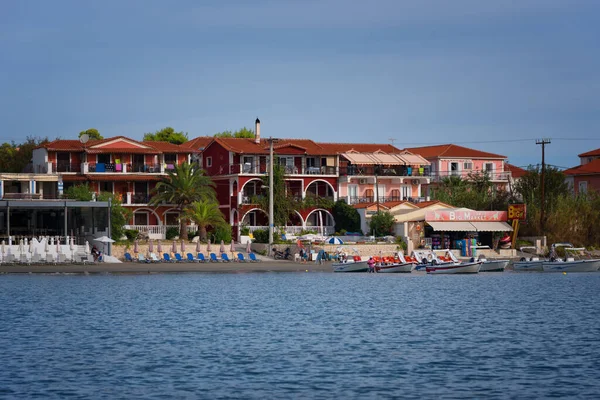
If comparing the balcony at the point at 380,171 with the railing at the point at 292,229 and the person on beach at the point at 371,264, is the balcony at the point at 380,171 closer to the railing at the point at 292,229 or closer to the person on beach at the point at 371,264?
the railing at the point at 292,229

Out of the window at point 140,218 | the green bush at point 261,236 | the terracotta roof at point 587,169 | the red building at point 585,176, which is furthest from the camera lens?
the terracotta roof at point 587,169

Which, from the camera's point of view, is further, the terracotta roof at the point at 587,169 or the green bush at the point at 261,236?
the terracotta roof at the point at 587,169

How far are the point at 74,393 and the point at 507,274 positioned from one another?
5351 cm

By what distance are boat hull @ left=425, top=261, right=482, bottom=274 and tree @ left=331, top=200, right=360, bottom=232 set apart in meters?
17.9

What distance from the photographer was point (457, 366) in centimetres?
2920

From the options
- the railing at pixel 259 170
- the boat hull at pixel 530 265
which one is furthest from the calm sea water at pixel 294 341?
the railing at pixel 259 170

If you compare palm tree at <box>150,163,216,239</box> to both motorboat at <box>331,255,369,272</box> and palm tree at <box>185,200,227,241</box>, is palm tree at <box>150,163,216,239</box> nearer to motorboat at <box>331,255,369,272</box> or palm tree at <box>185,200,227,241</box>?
palm tree at <box>185,200,227,241</box>

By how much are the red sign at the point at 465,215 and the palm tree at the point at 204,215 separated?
1762 cm

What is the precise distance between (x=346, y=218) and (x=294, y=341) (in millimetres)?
53048

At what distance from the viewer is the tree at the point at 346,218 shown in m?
87.8

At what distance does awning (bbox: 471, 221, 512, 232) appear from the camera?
8269 centimetres

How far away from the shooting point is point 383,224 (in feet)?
271

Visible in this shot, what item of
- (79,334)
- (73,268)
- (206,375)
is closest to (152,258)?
(73,268)

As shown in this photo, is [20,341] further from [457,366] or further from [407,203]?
[407,203]
